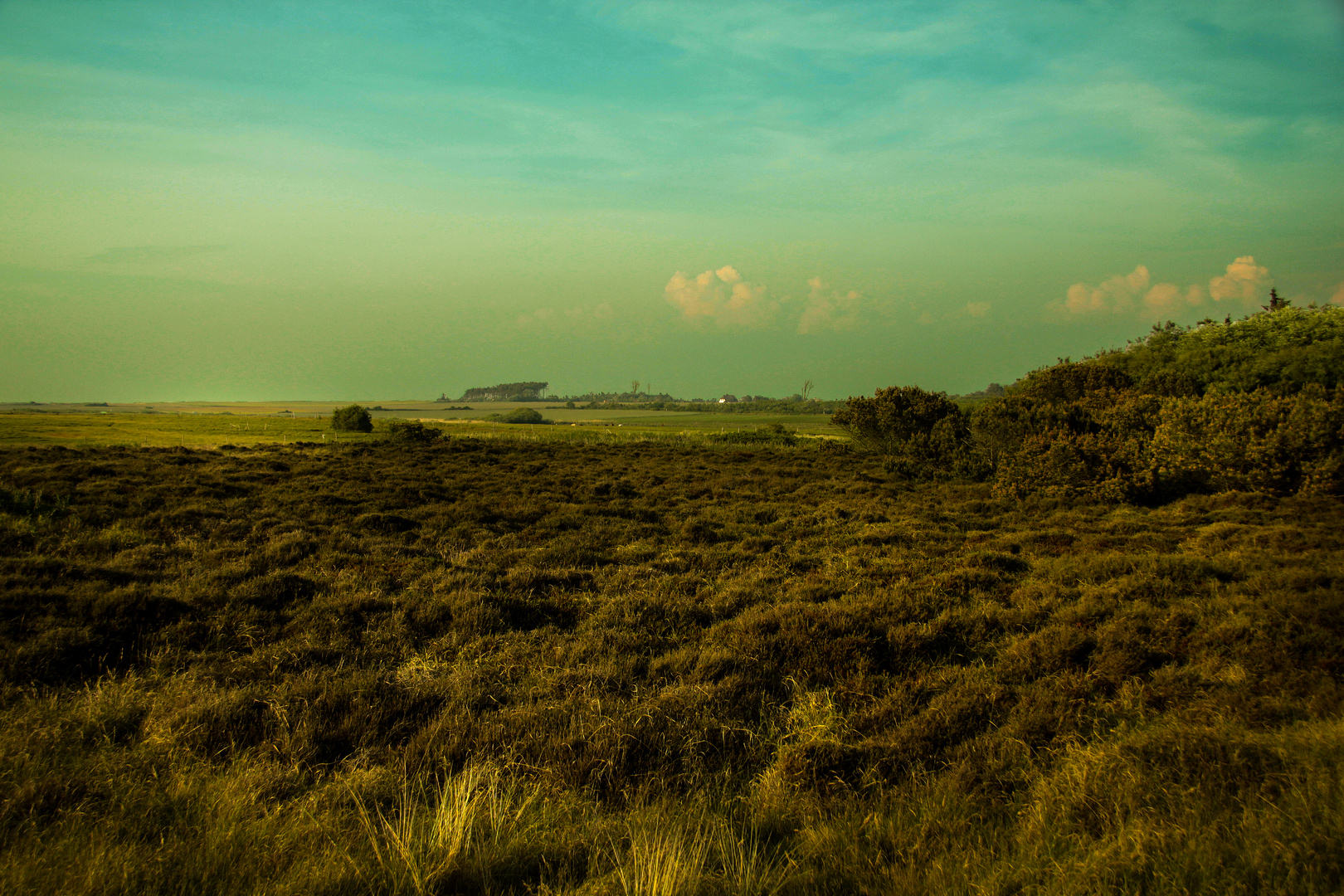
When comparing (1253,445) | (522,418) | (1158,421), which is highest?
(522,418)

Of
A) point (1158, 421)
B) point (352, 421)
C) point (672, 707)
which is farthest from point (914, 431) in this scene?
A: point (352, 421)

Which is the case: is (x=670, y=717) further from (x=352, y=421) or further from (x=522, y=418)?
(x=522, y=418)

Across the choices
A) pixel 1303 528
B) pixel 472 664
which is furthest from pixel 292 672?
pixel 1303 528

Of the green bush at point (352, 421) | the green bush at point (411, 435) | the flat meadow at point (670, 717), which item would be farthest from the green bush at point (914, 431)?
the green bush at point (352, 421)

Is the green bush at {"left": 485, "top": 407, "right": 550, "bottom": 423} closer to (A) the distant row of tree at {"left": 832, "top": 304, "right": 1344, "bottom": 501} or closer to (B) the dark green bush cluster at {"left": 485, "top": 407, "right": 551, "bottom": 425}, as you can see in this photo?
(B) the dark green bush cluster at {"left": 485, "top": 407, "right": 551, "bottom": 425}

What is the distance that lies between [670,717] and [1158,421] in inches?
947

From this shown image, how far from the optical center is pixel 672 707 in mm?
5195

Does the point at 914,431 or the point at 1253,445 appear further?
the point at 914,431

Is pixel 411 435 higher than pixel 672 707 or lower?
higher

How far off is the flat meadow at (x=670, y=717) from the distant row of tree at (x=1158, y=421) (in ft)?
23.2

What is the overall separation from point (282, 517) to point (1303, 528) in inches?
916

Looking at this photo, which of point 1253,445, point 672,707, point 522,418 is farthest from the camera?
point 522,418

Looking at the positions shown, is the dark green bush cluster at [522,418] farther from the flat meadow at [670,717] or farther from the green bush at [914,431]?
the flat meadow at [670,717]

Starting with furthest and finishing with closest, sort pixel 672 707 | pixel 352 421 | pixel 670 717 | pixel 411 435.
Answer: pixel 352 421 < pixel 411 435 < pixel 672 707 < pixel 670 717
